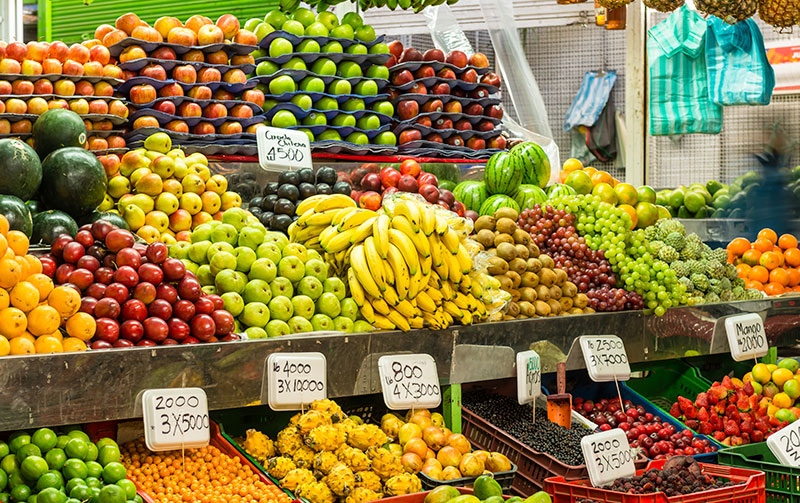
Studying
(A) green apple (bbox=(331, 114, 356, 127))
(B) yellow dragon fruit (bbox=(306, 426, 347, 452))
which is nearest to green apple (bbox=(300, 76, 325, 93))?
(A) green apple (bbox=(331, 114, 356, 127))

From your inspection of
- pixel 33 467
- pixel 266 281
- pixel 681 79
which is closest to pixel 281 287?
pixel 266 281

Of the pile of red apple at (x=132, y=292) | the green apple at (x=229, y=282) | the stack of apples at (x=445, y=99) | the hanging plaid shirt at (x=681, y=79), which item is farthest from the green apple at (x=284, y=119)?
the hanging plaid shirt at (x=681, y=79)

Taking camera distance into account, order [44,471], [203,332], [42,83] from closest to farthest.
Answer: [44,471] → [203,332] → [42,83]

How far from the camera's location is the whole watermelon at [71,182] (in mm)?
3336

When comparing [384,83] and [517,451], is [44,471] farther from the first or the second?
[384,83]

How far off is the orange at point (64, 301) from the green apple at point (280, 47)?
2.36 meters

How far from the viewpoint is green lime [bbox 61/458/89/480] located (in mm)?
2340

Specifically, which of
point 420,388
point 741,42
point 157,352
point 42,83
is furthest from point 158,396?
point 741,42

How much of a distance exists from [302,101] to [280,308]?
178 centimetres

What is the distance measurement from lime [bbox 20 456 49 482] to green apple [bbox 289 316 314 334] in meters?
0.94

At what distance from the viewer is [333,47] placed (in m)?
4.68

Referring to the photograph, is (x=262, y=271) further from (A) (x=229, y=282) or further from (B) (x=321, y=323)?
(B) (x=321, y=323)

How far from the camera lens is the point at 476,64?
5.20m

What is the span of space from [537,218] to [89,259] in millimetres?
2017
